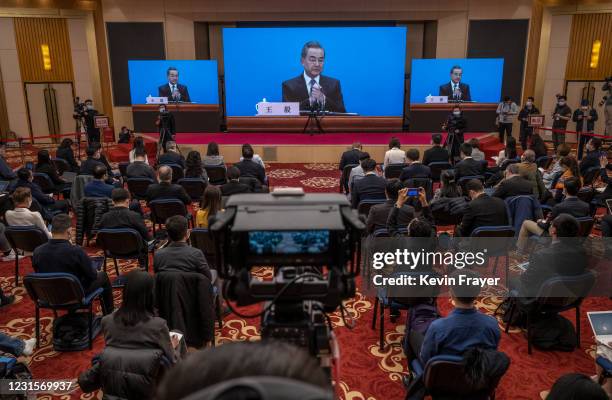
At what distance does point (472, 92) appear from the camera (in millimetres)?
12789

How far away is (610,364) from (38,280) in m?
3.96

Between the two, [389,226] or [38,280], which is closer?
[38,280]

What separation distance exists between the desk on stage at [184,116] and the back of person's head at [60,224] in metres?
9.78

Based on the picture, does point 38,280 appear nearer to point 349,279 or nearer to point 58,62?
point 349,279

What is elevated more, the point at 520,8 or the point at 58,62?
the point at 520,8

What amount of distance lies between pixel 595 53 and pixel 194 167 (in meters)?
12.6

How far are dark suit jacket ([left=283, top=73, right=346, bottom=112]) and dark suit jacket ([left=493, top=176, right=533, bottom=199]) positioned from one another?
27.3 ft

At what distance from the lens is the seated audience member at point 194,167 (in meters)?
6.69

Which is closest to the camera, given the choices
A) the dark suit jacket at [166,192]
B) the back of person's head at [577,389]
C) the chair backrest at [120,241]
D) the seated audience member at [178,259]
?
the back of person's head at [577,389]

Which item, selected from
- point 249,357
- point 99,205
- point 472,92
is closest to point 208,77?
point 472,92

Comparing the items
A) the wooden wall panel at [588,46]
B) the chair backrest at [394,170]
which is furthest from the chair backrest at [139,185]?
the wooden wall panel at [588,46]

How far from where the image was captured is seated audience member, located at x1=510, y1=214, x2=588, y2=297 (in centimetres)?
377

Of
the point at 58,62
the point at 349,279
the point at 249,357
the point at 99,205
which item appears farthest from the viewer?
the point at 58,62

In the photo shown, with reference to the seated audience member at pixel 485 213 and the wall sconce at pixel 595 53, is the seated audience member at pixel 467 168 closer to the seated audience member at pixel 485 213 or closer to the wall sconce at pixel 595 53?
the seated audience member at pixel 485 213
